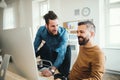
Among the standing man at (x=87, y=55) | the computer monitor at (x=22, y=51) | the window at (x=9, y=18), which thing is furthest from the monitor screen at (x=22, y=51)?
the window at (x=9, y=18)

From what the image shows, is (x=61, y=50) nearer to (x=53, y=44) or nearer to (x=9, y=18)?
(x=53, y=44)

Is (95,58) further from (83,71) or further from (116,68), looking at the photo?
(116,68)

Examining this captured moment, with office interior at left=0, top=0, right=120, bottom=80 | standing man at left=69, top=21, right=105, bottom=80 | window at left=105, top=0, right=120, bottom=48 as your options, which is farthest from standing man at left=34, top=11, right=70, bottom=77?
window at left=105, top=0, right=120, bottom=48

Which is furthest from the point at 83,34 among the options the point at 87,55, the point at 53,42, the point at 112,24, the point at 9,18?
the point at 9,18

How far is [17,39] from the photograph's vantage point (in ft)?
3.75

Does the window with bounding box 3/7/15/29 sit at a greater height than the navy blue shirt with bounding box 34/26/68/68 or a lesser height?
greater

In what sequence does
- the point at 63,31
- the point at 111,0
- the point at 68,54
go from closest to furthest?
the point at 68,54, the point at 63,31, the point at 111,0

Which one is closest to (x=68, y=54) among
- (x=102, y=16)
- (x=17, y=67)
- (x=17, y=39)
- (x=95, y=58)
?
(x=95, y=58)

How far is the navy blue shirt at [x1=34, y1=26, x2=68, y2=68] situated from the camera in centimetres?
202

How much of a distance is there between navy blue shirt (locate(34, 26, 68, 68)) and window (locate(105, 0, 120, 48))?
2971mm

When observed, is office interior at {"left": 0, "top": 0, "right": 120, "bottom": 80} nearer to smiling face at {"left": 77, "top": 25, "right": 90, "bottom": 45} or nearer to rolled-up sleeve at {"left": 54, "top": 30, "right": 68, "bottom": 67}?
rolled-up sleeve at {"left": 54, "top": 30, "right": 68, "bottom": 67}

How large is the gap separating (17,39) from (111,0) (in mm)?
4182

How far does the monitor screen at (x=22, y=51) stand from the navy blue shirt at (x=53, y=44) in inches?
28.2

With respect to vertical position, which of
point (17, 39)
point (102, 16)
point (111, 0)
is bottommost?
point (17, 39)
